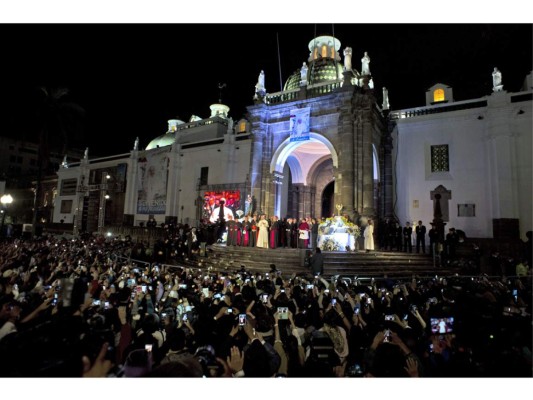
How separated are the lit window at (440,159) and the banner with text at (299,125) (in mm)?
7963

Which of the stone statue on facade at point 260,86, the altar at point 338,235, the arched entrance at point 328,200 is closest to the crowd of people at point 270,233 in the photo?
A: the altar at point 338,235

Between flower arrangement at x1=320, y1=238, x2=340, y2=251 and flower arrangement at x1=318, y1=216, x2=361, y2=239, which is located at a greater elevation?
flower arrangement at x1=318, y1=216, x2=361, y2=239

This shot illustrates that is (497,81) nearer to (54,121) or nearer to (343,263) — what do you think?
(343,263)

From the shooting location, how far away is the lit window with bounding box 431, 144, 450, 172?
19.6 meters

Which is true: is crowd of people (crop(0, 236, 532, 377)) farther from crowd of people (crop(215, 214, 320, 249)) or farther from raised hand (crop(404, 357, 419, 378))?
crowd of people (crop(215, 214, 320, 249))

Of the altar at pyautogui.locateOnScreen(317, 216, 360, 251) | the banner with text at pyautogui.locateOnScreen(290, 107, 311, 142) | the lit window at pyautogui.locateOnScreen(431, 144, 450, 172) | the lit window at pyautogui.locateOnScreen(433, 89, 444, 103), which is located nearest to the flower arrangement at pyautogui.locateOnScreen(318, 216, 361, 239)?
the altar at pyautogui.locateOnScreen(317, 216, 360, 251)

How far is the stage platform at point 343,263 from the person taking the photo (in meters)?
13.1

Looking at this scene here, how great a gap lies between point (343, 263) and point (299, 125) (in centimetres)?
980

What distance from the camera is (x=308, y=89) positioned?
20.2m

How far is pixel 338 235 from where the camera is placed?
15.7 m

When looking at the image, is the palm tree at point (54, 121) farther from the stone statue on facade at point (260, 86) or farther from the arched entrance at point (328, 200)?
the arched entrance at point (328, 200)

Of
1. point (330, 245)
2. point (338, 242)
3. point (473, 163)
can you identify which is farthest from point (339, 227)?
point (473, 163)

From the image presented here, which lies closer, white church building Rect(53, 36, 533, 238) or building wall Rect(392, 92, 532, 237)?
building wall Rect(392, 92, 532, 237)

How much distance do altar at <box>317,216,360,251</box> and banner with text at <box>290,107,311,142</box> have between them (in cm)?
618
